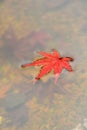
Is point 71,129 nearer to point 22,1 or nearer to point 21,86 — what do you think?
point 21,86

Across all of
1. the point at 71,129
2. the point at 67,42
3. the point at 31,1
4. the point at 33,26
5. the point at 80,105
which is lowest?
the point at 71,129

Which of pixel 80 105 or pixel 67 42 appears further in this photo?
pixel 67 42

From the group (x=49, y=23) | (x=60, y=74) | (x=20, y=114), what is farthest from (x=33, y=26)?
(x=20, y=114)

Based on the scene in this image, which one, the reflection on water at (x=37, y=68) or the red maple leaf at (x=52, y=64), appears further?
the red maple leaf at (x=52, y=64)
